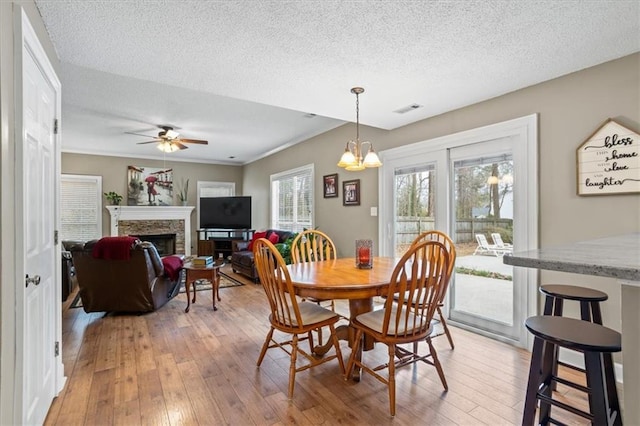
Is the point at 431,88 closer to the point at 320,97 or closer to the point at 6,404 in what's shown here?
the point at 320,97

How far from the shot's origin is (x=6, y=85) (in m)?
1.32

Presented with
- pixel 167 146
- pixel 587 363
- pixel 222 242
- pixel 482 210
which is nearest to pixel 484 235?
pixel 482 210

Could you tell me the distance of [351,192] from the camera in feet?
15.4

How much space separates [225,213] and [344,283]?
5.99 meters

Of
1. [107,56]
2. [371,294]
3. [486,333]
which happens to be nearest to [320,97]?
[107,56]

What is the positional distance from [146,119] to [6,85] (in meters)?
3.76

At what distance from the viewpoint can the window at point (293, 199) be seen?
5.88 m

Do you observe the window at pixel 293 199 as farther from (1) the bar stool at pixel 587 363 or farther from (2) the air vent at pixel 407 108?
(1) the bar stool at pixel 587 363

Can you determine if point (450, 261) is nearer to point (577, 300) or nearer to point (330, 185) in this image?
point (577, 300)

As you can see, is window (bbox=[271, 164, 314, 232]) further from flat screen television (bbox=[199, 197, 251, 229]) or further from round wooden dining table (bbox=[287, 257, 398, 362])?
round wooden dining table (bbox=[287, 257, 398, 362])

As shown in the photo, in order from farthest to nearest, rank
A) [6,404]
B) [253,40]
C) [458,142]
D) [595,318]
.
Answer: [458,142]
[253,40]
[595,318]
[6,404]

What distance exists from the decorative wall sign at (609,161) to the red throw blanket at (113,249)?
4151mm

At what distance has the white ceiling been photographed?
1.75 m

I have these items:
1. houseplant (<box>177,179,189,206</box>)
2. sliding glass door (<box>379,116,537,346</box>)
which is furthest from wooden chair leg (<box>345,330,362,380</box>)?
houseplant (<box>177,179,189,206</box>)
